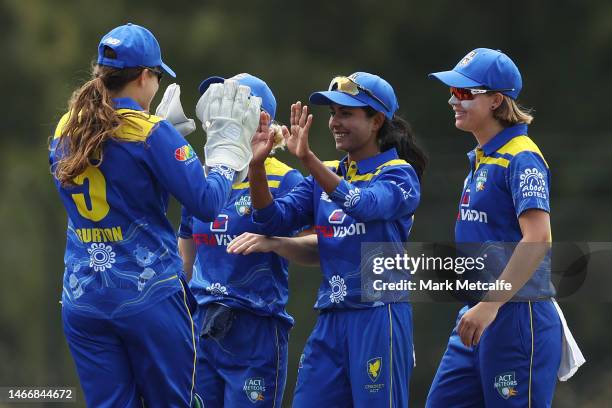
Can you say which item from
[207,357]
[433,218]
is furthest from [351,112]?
[433,218]


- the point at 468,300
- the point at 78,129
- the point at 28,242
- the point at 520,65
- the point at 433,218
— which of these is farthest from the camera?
the point at 520,65

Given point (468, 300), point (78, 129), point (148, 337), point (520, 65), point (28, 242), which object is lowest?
point (148, 337)

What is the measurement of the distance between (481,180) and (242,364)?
1285 millimetres

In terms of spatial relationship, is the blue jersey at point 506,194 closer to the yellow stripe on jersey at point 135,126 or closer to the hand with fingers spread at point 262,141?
the hand with fingers spread at point 262,141

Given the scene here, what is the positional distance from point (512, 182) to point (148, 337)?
1597 millimetres

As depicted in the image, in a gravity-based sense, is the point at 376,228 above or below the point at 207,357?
above

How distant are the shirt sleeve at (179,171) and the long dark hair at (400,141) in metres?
1.01

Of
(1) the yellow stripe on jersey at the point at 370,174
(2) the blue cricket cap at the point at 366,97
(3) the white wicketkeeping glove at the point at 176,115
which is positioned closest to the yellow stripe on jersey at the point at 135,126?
(3) the white wicketkeeping glove at the point at 176,115

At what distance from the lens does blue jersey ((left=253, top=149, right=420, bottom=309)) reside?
16.0 feet

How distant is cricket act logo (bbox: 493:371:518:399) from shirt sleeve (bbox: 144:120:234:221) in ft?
4.61

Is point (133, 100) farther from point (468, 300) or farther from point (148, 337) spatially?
point (468, 300)

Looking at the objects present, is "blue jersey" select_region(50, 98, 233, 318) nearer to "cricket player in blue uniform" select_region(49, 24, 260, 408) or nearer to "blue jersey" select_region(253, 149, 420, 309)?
"cricket player in blue uniform" select_region(49, 24, 260, 408)

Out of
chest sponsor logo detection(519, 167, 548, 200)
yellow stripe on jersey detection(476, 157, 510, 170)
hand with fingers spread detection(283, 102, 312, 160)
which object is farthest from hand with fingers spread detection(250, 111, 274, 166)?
chest sponsor logo detection(519, 167, 548, 200)

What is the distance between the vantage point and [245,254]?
5156 millimetres
